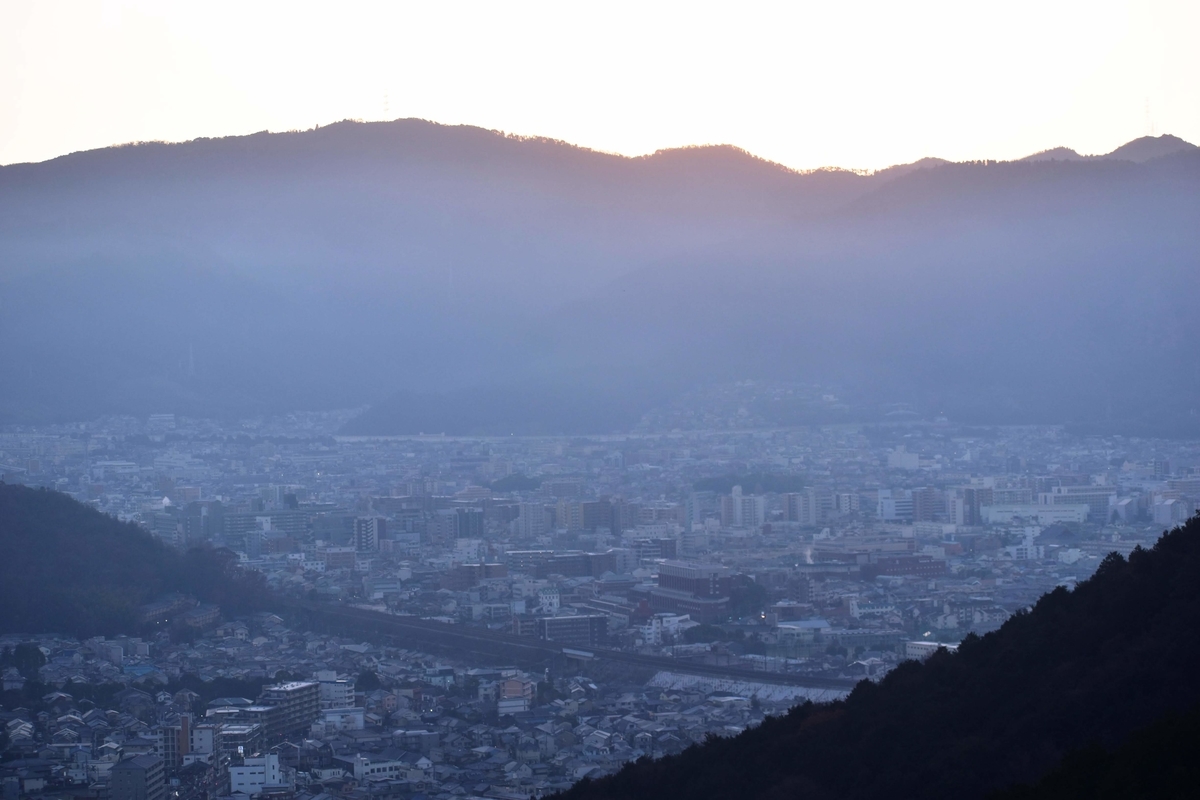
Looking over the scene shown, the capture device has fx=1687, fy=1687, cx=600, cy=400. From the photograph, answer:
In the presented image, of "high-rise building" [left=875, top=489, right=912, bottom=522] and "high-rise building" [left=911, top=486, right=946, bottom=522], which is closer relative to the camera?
"high-rise building" [left=911, top=486, right=946, bottom=522]

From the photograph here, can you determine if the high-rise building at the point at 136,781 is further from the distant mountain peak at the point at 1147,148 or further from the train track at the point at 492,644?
the distant mountain peak at the point at 1147,148

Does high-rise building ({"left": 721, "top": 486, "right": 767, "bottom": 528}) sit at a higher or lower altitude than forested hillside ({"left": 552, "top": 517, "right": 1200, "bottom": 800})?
lower

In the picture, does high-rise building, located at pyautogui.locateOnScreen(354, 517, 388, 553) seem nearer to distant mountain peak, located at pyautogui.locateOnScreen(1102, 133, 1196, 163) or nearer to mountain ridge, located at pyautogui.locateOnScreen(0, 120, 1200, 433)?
mountain ridge, located at pyautogui.locateOnScreen(0, 120, 1200, 433)

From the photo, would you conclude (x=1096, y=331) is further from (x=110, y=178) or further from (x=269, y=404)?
(x=110, y=178)

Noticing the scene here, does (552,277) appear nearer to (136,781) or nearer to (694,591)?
(694,591)

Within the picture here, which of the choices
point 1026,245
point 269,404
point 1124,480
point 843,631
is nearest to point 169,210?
point 269,404

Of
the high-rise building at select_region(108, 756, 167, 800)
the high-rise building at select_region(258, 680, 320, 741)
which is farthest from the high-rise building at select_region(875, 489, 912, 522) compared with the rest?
the high-rise building at select_region(108, 756, 167, 800)
